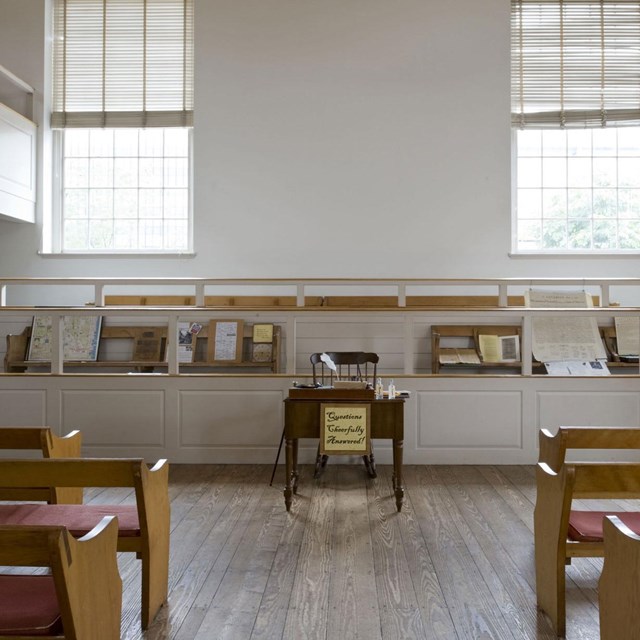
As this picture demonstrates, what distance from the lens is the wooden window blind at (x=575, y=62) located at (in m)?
7.74

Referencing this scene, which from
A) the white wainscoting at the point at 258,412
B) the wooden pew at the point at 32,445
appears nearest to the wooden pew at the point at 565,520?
the wooden pew at the point at 32,445

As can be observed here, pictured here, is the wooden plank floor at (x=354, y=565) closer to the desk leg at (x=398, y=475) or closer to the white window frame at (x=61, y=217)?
the desk leg at (x=398, y=475)

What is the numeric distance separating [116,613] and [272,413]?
2988 millimetres

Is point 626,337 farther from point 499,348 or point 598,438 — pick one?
point 598,438

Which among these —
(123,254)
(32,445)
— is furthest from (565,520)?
(123,254)

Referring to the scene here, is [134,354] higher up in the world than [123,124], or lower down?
lower down

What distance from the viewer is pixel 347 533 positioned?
3.31 metres

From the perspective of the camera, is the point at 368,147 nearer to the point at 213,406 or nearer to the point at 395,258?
the point at 395,258

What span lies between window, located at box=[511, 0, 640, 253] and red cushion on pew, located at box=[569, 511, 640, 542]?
5625 millimetres

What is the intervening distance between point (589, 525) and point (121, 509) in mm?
1876

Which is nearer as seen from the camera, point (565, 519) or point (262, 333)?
point (565, 519)

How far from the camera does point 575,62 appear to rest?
782 cm

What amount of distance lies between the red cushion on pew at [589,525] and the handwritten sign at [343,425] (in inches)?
56.7

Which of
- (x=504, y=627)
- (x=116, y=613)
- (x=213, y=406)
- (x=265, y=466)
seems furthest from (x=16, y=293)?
(x=504, y=627)
